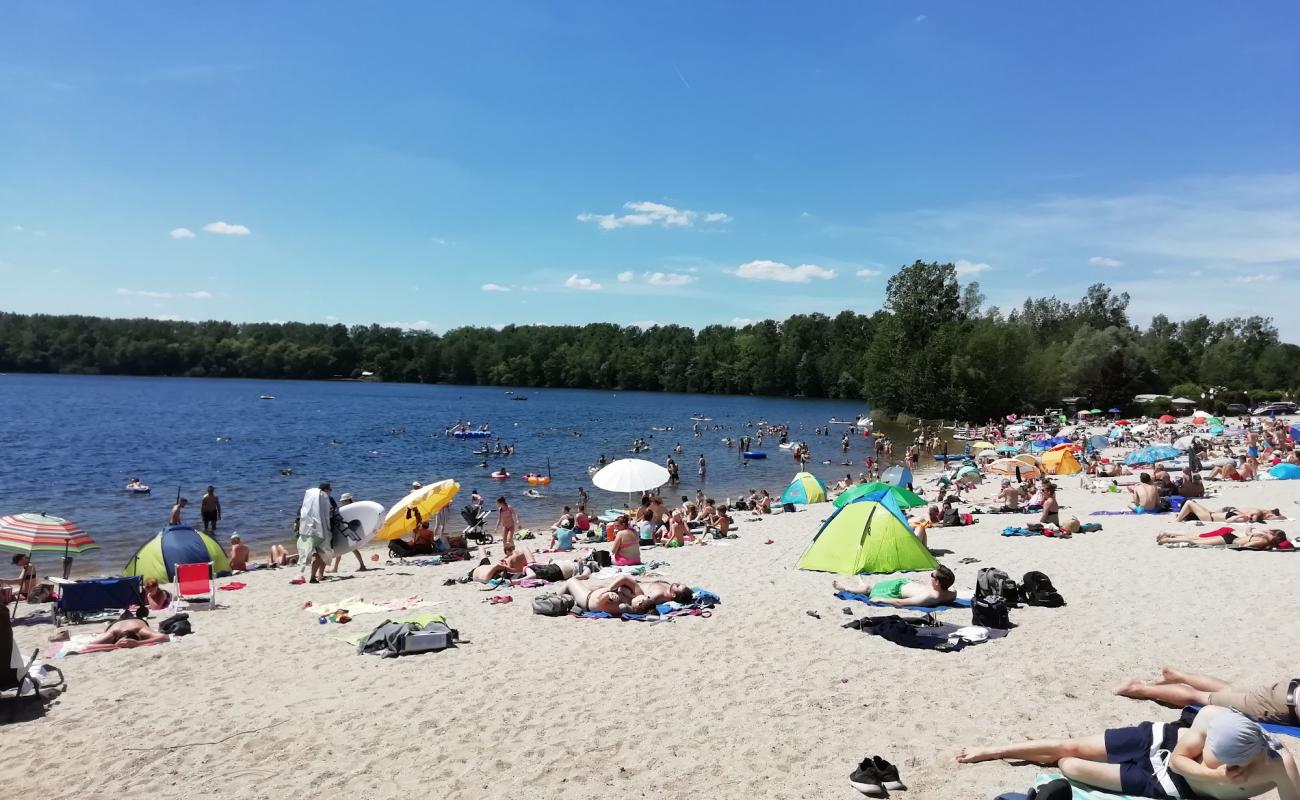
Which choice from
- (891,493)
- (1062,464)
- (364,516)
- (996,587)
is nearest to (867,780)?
(996,587)

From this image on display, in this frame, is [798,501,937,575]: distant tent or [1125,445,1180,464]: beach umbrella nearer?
[798,501,937,575]: distant tent

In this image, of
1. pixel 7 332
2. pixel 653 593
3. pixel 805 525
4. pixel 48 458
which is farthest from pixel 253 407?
pixel 7 332

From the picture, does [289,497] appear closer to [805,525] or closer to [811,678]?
[805,525]

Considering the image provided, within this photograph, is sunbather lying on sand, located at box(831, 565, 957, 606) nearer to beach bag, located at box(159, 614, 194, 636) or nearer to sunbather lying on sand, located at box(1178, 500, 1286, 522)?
beach bag, located at box(159, 614, 194, 636)

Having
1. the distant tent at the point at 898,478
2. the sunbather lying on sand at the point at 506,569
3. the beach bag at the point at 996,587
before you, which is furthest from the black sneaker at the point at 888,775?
the distant tent at the point at 898,478

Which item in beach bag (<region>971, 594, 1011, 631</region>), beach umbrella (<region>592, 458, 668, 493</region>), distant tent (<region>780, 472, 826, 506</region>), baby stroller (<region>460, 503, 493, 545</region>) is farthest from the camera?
distant tent (<region>780, 472, 826, 506</region>)

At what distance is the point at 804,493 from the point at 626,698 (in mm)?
16223

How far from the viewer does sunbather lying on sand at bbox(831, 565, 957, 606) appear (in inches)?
394

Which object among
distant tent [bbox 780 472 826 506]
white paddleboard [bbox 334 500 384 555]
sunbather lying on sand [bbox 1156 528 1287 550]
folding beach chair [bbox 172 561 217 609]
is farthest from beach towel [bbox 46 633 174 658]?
distant tent [bbox 780 472 826 506]

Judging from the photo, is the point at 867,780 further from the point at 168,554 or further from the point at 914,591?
the point at 168,554

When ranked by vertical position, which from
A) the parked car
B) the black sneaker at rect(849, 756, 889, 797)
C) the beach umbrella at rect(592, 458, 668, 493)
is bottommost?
the black sneaker at rect(849, 756, 889, 797)

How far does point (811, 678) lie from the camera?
Answer: 7.59m

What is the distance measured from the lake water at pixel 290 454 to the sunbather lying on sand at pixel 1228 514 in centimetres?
1587

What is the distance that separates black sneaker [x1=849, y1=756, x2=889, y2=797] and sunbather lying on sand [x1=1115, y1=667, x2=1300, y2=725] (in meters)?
2.84
